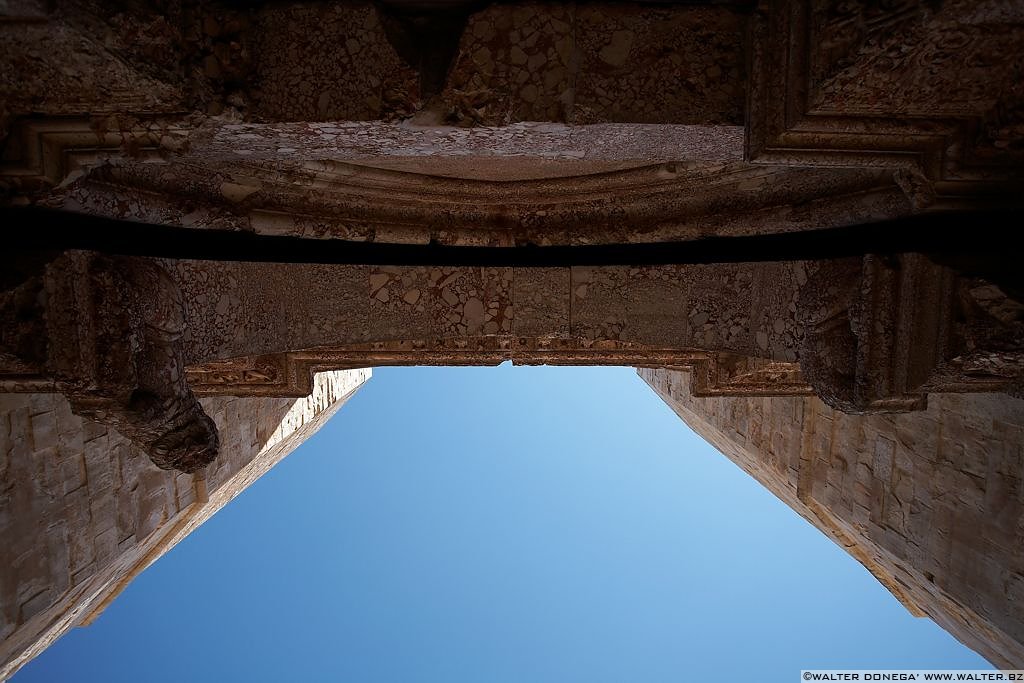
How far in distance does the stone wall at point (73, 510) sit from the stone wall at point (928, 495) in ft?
14.7

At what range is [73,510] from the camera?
319 centimetres

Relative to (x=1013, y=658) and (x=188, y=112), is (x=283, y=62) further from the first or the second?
(x=1013, y=658)

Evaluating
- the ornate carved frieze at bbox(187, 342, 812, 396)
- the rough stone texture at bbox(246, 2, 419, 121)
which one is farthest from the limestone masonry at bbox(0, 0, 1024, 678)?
the ornate carved frieze at bbox(187, 342, 812, 396)

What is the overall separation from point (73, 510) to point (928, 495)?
461cm

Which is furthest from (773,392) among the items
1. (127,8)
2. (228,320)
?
(127,8)

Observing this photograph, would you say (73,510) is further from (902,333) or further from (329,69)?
(902,333)

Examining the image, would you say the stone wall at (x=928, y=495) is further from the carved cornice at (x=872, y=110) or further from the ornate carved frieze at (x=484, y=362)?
the carved cornice at (x=872, y=110)

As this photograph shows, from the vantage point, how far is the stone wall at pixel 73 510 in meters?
2.79

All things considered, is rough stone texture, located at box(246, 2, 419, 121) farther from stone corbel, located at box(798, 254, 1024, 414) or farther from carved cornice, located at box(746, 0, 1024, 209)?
stone corbel, located at box(798, 254, 1024, 414)

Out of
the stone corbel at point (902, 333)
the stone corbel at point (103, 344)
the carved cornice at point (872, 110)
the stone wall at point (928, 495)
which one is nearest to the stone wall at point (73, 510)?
the stone corbel at point (103, 344)

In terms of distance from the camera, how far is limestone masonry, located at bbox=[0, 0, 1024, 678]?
1.78 meters

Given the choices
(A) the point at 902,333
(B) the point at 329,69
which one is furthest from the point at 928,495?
(B) the point at 329,69

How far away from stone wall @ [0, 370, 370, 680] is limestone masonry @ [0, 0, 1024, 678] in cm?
2

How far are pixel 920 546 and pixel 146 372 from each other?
156 inches
